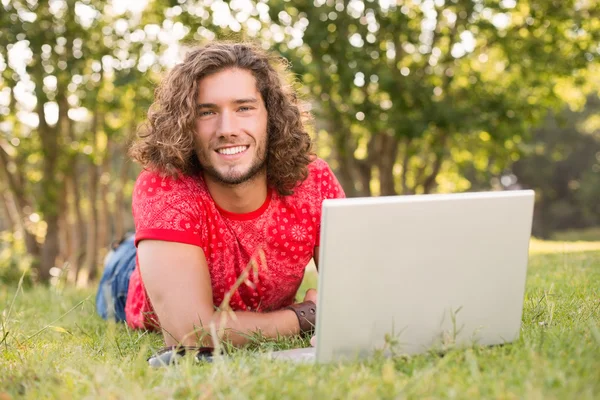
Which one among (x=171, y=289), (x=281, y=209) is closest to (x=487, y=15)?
(x=281, y=209)

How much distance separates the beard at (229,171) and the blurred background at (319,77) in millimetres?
4972

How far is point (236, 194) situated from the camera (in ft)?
9.67

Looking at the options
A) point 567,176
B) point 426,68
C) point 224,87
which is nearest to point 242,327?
point 224,87

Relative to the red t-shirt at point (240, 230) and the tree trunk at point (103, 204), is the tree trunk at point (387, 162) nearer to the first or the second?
the tree trunk at point (103, 204)

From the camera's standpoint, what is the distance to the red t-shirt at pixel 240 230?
2.71 metres

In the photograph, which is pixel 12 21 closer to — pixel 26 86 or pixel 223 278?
pixel 26 86

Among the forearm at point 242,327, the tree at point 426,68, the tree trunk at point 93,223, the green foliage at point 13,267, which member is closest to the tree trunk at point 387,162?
the tree at point 426,68

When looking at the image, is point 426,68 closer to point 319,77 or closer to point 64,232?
point 319,77

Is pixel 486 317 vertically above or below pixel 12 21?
below

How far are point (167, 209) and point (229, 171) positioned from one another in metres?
0.32

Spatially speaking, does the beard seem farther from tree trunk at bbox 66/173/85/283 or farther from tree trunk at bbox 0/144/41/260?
tree trunk at bbox 66/173/85/283

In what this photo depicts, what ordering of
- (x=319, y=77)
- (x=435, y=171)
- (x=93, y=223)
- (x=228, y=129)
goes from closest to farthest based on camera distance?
(x=228, y=129)
(x=319, y=77)
(x=435, y=171)
(x=93, y=223)

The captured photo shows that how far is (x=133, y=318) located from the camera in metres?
3.42

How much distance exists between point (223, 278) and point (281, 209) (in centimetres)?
42
